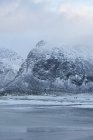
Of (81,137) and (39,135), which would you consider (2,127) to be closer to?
(39,135)

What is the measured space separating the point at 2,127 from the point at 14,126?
1815 mm

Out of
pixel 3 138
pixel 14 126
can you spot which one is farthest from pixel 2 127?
pixel 3 138

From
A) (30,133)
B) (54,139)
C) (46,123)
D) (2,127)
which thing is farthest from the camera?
(46,123)

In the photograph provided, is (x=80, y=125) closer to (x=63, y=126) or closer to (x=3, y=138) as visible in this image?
(x=63, y=126)

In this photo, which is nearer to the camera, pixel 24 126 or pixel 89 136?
pixel 89 136

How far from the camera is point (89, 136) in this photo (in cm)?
4725

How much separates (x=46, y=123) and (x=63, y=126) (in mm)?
4501

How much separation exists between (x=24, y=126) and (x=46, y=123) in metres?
4.97

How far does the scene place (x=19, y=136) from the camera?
154 ft

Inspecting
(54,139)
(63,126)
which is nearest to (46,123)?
(63,126)

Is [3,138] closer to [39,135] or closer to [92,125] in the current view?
[39,135]

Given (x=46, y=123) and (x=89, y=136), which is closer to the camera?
(x=89, y=136)

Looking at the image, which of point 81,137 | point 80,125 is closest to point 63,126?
point 80,125

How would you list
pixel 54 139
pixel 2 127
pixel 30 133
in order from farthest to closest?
pixel 2 127, pixel 30 133, pixel 54 139
